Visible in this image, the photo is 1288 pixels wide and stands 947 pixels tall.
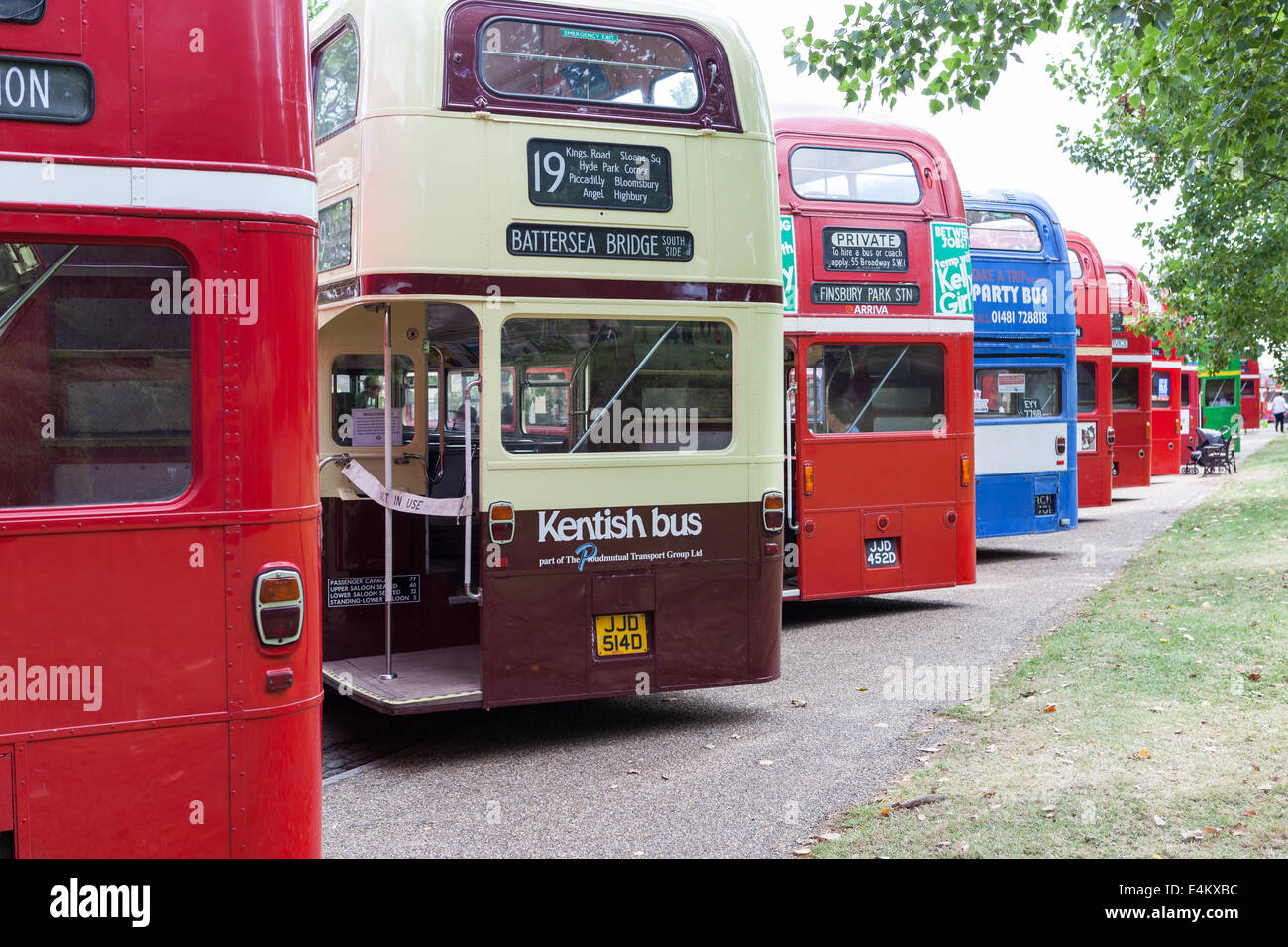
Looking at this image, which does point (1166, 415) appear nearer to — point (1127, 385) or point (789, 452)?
point (1127, 385)

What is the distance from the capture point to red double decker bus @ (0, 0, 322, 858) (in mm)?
3428

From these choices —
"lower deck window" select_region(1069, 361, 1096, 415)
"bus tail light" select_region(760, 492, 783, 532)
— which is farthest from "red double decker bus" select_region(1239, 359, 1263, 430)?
"bus tail light" select_region(760, 492, 783, 532)

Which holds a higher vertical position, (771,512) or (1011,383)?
(1011,383)

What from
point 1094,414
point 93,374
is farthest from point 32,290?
point 1094,414

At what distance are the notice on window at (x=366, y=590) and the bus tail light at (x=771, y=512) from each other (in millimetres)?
2347

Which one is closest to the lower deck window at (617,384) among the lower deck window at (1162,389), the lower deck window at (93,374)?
the lower deck window at (93,374)

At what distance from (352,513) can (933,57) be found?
512cm

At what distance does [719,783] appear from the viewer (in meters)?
6.47

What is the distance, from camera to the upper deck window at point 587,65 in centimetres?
679

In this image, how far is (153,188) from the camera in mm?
3561

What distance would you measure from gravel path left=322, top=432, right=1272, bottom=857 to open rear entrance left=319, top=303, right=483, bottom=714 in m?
0.50

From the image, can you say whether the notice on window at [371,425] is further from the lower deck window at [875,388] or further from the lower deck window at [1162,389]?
the lower deck window at [1162,389]

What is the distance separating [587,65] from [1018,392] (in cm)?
962

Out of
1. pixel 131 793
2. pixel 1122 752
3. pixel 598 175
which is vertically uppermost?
pixel 598 175
